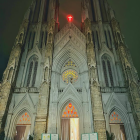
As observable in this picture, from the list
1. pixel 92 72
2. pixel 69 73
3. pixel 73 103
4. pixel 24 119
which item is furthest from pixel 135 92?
pixel 24 119

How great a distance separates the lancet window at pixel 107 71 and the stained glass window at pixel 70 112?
4964 mm

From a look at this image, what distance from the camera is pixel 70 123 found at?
46.8ft

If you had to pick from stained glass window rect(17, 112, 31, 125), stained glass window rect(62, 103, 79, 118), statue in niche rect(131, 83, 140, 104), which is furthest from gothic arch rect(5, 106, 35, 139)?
statue in niche rect(131, 83, 140, 104)

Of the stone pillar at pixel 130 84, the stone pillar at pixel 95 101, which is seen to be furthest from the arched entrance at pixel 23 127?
the stone pillar at pixel 130 84

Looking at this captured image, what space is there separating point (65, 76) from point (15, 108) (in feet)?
22.4

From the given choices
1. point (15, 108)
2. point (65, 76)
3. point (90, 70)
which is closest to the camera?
point (15, 108)

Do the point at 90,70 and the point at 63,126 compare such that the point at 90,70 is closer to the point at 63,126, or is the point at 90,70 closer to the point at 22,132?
the point at 63,126

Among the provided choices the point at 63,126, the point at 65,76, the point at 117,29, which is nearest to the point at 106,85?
the point at 65,76

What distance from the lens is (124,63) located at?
16.0 m

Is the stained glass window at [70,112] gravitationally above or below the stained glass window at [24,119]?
above

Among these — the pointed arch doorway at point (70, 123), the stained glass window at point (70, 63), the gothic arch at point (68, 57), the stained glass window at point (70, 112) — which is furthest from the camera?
the stained glass window at point (70, 63)

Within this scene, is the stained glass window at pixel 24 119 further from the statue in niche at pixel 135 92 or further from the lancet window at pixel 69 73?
the statue in niche at pixel 135 92

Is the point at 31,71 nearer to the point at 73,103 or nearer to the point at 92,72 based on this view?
the point at 73,103

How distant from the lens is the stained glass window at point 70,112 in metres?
14.7
